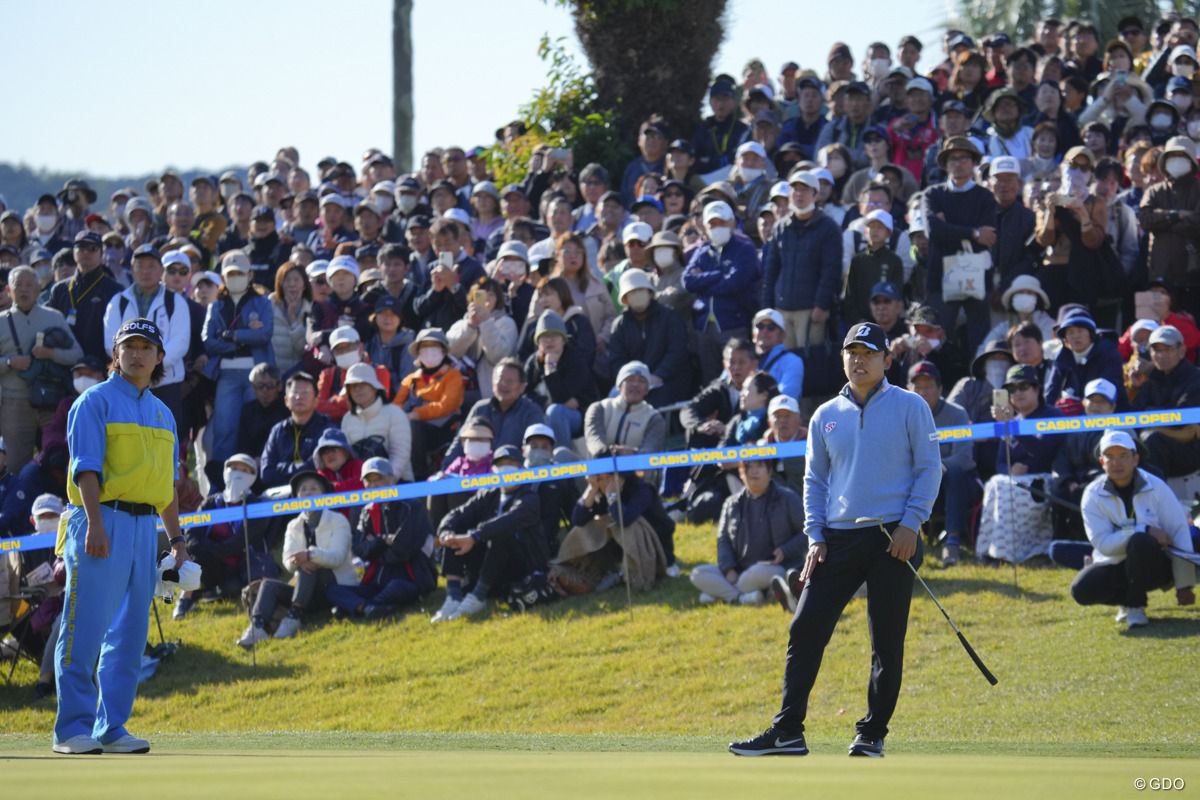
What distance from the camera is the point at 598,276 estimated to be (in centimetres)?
1459

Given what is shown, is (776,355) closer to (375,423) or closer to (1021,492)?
(1021,492)

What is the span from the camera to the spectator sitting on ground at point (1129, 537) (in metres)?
9.71

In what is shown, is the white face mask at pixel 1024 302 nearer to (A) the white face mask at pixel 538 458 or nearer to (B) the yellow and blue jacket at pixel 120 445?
(A) the white face mask at pixel 538 458

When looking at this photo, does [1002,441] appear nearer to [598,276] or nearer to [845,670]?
[845,670]

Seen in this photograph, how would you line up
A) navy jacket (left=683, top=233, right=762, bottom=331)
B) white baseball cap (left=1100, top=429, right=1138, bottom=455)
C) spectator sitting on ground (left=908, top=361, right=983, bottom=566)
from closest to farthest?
white baseball cap (left=1100, top=429, right=1138, bottom=455)
spectator sitting on ground (left=908, top=361, right=983, bottom=566)
navy jacket (left=683, top=233, right=762, bottom=331)

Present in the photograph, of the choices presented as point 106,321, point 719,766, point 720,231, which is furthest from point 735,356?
point 719,766

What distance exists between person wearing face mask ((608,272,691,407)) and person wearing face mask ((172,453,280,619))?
3.66 metres

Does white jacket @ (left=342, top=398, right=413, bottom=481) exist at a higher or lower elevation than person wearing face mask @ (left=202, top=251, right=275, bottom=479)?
lower

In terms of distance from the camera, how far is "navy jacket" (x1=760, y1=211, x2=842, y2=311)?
42.4 feet

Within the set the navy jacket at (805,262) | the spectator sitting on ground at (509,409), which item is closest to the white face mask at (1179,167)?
the navy jacket at (805,262)

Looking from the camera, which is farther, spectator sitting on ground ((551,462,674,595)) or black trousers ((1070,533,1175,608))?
spectator sitting on ground ((551,462,674,595))

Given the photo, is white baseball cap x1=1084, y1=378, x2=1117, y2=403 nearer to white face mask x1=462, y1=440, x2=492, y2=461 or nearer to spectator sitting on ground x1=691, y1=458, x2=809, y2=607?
spectator sitting on ground x1=691, y1=458, x2=809, y2=607

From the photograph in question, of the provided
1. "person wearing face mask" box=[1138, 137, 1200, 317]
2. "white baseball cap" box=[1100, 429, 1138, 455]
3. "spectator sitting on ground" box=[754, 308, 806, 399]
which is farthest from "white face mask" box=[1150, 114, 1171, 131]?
"white baseball cap" box=[1100, 429, 1138, 455]

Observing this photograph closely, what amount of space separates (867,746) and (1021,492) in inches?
214
